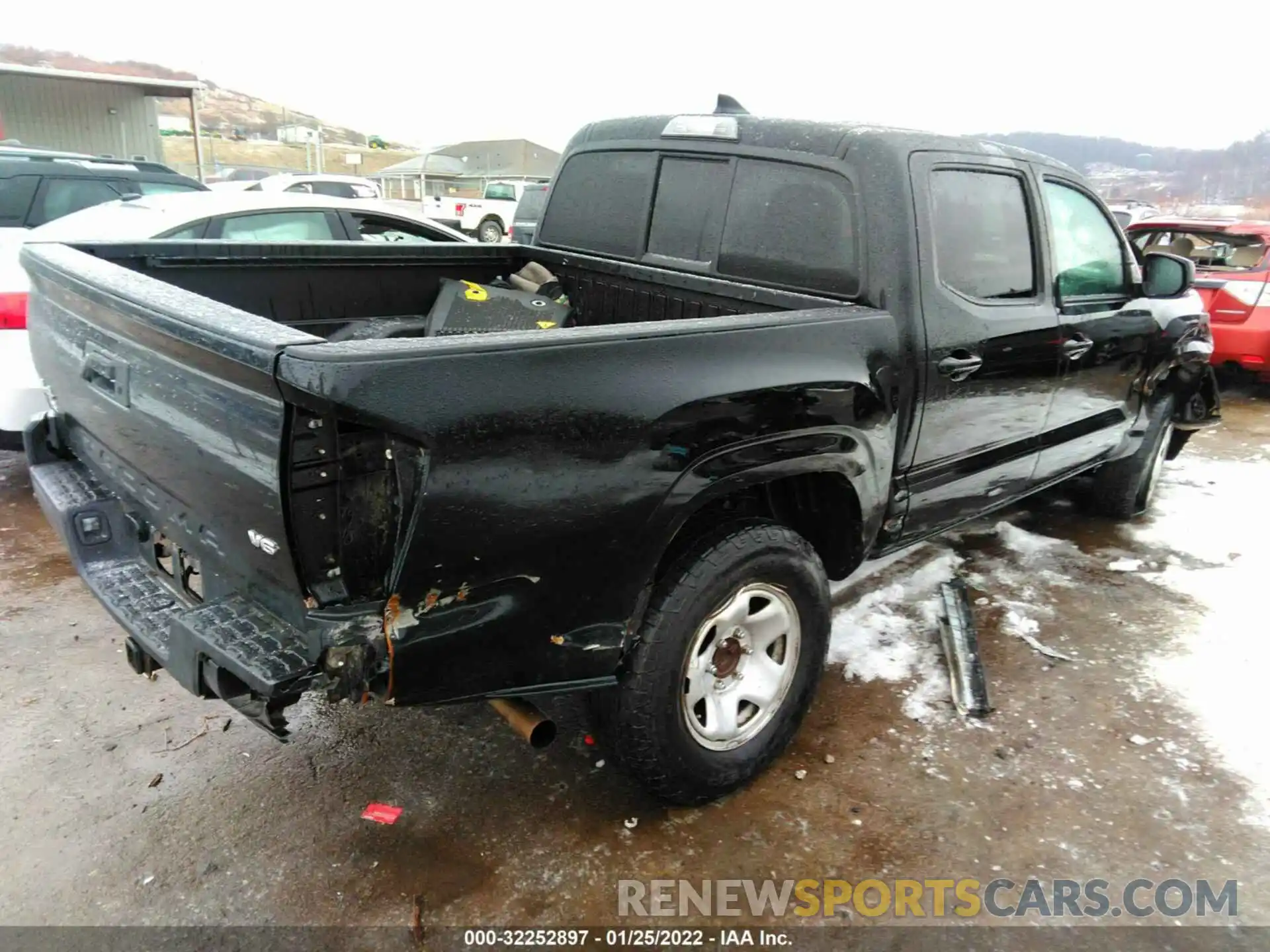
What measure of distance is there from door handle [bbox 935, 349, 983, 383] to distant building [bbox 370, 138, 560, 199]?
3537cm

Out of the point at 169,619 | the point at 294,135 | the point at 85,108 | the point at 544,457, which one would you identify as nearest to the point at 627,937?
the point at 544,457

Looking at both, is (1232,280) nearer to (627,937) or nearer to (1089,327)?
(1089,327)

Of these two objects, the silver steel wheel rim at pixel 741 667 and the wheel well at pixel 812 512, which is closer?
the silver steel wheel rim at pixel 741 667

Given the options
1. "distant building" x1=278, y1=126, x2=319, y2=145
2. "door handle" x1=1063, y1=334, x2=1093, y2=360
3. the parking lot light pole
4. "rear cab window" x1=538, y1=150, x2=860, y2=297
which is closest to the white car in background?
the parking lot light pole

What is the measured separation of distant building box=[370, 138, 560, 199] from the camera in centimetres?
3778

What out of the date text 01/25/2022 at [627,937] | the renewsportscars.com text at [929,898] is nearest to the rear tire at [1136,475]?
the renewsportscars.com text at [929,898]

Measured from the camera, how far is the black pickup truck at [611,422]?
191cm

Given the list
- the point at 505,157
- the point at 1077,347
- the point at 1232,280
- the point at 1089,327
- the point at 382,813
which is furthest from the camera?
the point at 505,157

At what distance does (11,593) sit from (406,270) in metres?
2.22

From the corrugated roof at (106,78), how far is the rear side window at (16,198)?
12.0 metres

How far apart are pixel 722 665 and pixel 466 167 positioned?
41713 millimetres

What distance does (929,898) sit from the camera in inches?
96.2

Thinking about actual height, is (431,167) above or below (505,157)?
below

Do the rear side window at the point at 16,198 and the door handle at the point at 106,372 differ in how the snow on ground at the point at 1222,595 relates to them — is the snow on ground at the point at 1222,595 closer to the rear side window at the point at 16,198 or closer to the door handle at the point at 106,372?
the door handle at the point at 106,372
